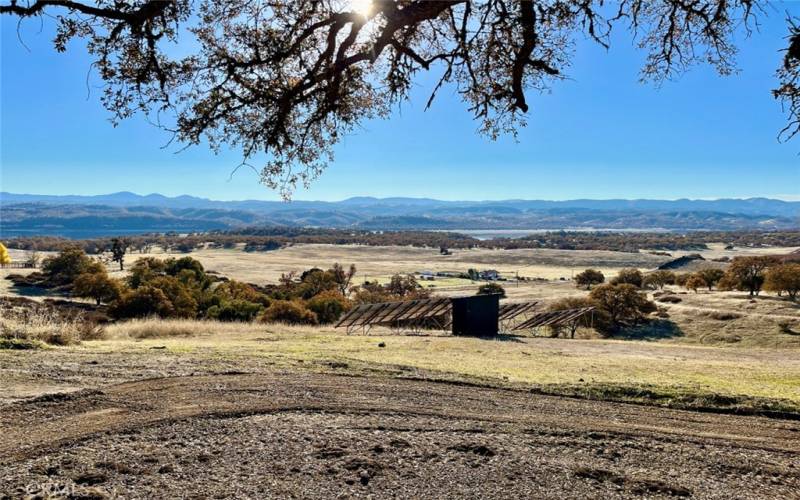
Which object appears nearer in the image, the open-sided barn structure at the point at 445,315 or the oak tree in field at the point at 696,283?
the open-sided barn structure at the point at 445,315

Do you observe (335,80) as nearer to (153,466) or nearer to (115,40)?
(115,40)

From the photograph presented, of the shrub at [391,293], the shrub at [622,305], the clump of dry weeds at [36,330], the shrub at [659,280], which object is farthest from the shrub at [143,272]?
the shrub at [659,280]

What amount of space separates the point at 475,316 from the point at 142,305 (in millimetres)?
19873

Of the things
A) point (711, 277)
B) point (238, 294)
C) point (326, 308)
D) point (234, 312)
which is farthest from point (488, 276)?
point (234, 312)

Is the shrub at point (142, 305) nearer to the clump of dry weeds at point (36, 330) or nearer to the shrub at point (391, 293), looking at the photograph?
the shrub at point (391, 293)

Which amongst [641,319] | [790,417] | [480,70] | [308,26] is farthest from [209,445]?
[641,319]

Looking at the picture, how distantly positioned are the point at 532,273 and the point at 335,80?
438ft

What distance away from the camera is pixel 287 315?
37.2 m

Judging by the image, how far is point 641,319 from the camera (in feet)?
161

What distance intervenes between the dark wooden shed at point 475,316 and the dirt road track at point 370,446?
67.4 feet

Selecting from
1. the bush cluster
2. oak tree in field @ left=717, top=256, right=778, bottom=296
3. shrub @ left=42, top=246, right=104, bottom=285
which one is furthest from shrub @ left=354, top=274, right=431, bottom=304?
oak tree in field @ left=717, top=256, right=778, bottom=296

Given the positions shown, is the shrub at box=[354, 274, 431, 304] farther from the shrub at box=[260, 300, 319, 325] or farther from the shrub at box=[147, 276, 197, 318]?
the shrub at box=[147, 276, 197, 318]

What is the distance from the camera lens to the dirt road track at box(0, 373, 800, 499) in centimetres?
585

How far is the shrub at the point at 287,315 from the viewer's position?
120 ft
